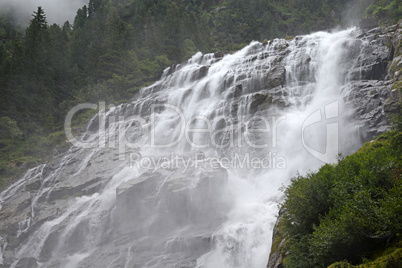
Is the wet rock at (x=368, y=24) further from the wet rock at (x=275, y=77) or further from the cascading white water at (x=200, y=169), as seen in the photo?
the wet rock at (x=275, y=77)

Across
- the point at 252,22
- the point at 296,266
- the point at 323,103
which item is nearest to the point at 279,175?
the point at 323,103

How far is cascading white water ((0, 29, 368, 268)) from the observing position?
19.7 metres

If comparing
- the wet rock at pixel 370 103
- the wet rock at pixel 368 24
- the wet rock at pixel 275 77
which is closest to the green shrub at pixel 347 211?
the wet rock at pixel 370 103

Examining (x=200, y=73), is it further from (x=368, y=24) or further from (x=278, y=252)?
(x=278, y=252)

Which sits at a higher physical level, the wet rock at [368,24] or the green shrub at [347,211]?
the wet rock at [368,24]

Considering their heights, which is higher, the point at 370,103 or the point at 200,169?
the point at 370,103

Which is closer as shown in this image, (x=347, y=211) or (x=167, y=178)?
(x=347, y=211)

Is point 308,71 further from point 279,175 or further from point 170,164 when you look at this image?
point 170,164

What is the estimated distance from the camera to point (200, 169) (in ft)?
79.9

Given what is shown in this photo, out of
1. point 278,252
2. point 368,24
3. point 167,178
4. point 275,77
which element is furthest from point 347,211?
point 368,24

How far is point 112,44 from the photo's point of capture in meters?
55.2

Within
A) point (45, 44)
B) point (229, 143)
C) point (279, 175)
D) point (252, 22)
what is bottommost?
point (279, 175)

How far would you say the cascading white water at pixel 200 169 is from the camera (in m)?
19.7

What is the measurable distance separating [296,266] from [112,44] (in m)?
52.8
